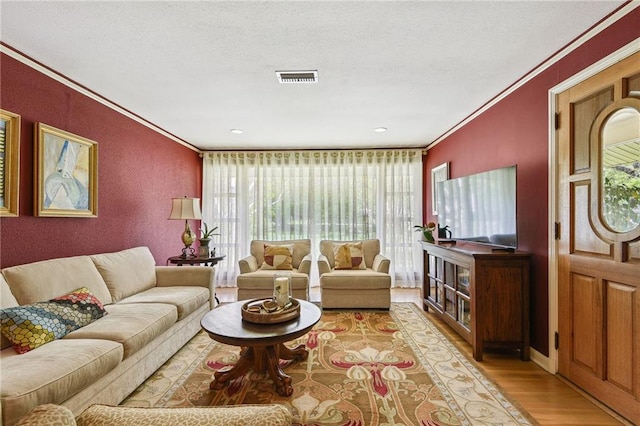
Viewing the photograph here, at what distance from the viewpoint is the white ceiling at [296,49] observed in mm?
1839

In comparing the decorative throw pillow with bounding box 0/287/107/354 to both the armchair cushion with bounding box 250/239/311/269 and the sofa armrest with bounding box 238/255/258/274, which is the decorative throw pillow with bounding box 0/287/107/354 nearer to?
the sofa armrest with bounding box 238/255/258/274

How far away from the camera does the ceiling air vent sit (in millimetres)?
2613

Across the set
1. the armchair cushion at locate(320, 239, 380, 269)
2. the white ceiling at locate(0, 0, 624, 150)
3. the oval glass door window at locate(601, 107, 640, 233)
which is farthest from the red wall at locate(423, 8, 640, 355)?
the armchair cushion at locate(320, 239, 380, 269)

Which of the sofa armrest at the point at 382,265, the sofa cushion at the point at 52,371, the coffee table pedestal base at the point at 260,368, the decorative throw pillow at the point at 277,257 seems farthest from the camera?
the decorative throw pillow at the point at 277,257

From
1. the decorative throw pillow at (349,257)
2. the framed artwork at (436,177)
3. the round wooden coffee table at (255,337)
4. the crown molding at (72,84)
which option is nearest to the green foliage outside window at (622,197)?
the round wooden coffee table at (255,337)

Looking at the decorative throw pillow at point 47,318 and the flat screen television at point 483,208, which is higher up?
the flat screen television at point 483,208

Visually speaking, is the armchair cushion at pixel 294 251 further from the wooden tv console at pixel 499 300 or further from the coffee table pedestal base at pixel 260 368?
the wooden tv console at pixel 499 300

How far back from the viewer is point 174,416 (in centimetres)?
89

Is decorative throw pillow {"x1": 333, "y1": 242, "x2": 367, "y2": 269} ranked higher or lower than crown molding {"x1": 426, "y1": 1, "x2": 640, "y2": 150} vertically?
lower

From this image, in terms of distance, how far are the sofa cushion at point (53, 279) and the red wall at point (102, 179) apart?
23 cm

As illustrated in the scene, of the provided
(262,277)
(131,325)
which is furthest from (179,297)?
(262,277)

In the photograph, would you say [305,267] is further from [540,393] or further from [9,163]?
[9,163]

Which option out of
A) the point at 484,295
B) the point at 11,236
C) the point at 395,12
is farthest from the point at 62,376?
the point at 484,295

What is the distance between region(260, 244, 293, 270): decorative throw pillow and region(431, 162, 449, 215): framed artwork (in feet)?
7.66
